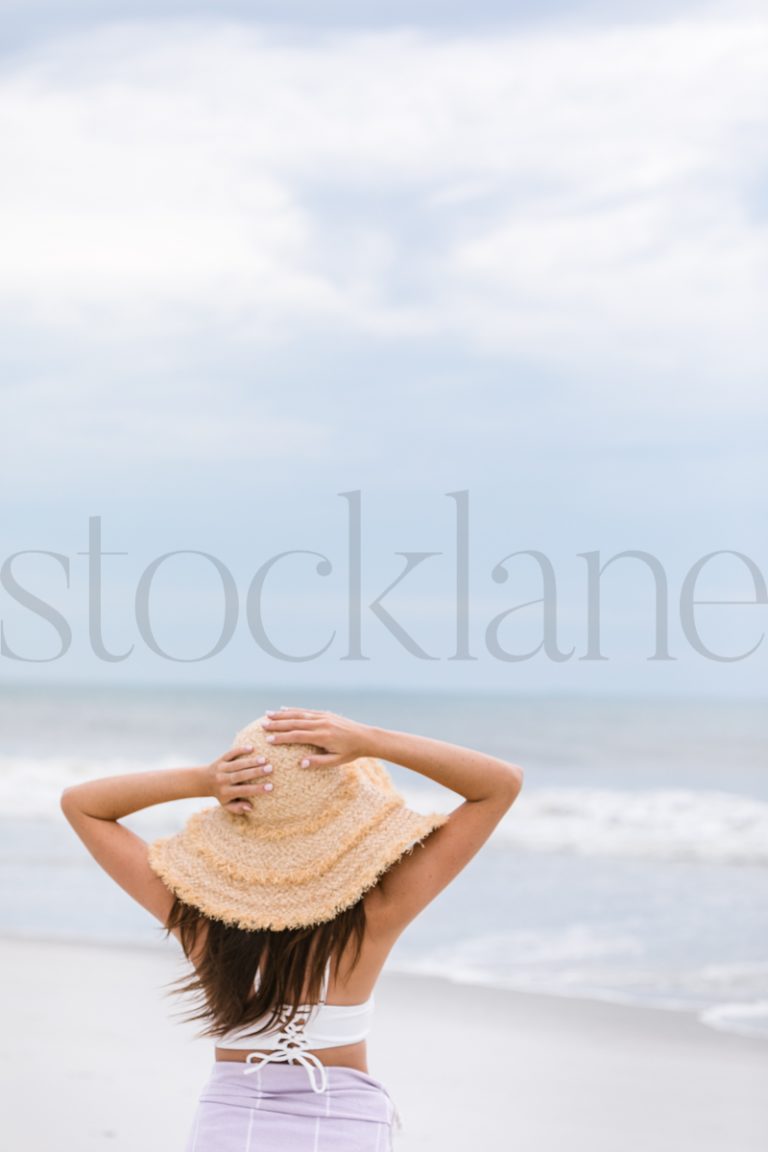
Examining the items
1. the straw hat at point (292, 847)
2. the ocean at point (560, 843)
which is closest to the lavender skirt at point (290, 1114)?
the straw hat at point (292, 847)

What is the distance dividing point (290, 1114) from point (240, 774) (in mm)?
460

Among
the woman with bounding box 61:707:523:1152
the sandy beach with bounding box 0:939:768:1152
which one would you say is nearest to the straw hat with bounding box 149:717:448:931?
the woman with bounding box 61:707:523:1152

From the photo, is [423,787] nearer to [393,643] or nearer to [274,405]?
[393,643]

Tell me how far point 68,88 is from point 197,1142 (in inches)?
620

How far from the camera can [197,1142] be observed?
1658mm

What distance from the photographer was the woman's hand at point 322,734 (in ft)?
5.33

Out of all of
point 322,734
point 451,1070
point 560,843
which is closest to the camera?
point 322,734

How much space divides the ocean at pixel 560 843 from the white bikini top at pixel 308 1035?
4156 mm

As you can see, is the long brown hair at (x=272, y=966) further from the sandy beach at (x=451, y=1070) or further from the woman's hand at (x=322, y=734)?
the sandy beach at (x=451, y=1070)

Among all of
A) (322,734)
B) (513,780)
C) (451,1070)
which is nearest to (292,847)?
(322,734)

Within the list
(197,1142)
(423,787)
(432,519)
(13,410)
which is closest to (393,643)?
(432,519)

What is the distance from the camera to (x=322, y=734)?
1.62 meters

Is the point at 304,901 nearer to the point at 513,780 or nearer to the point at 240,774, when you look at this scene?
the point at 240,774

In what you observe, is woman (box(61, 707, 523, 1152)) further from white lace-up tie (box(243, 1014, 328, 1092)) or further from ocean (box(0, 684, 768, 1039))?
ocean (box(0, 684, 768, 1039))
